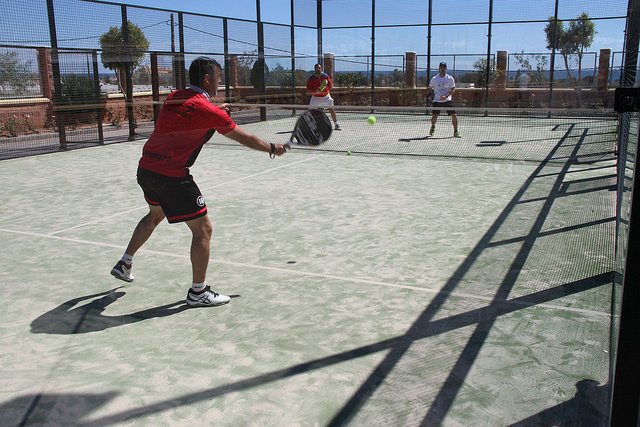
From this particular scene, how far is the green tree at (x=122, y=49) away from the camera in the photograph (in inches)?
467

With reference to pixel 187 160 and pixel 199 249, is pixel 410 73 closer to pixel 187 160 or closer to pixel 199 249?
pixel 187 160

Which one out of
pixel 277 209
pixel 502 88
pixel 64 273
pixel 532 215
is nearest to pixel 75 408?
pixel 64 273

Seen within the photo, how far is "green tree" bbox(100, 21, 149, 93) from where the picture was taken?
11852mm

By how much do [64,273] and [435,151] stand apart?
24.4 ft

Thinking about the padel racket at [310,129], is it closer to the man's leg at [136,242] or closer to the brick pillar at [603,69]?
the man's leg at [136,242]

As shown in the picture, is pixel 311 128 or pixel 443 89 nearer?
pixel 311 128

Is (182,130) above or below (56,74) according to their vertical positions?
below

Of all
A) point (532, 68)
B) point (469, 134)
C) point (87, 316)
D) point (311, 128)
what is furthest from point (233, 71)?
point (87, 316)

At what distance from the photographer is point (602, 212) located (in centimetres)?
563

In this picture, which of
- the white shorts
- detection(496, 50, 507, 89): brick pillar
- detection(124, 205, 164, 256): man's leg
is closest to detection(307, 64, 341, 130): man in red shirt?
the white shorts

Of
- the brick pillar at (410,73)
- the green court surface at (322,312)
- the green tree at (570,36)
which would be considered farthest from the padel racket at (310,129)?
the brick pillar at (410,73)

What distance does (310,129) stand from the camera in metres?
4.71

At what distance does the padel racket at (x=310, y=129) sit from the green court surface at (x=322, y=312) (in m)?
0.88

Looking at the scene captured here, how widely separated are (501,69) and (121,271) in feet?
55.1
